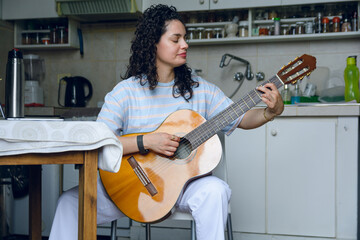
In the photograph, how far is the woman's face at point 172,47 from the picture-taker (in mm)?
1750

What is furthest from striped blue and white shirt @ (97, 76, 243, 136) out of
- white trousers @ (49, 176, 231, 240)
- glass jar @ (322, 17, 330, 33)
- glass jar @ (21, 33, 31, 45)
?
glass jar @ (21, 33, 31, 45)

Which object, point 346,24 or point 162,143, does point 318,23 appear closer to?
point 346,24

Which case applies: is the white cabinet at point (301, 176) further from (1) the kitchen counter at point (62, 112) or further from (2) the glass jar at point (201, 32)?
(1) the kitchen counter at point (62, 112)

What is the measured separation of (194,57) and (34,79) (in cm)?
129

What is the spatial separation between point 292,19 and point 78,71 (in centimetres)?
170

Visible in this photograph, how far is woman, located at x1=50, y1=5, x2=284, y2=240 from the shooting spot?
141 centimetres

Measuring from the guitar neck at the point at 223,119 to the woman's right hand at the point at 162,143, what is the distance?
0.20ft

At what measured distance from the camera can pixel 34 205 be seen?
1625 mm

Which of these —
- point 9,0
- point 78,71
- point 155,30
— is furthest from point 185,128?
point 9,0

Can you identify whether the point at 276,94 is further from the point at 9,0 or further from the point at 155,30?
Result: the point at 9,0

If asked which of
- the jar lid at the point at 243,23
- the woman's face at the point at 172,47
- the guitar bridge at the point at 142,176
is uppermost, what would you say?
the jar lid at the point at 243,23

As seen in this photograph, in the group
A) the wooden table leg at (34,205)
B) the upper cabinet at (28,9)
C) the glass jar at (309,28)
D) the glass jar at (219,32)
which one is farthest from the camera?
the upper cabinet at (28,9)

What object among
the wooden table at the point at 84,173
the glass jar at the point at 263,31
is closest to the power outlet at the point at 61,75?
the glass jar at the point at 263,31

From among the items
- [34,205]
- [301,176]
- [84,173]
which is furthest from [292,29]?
[84,173]
